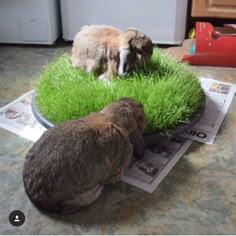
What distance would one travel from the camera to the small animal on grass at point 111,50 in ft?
3.61

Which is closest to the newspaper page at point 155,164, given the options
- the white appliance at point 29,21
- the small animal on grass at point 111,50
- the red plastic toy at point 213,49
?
the small animal on grass at point 111,50

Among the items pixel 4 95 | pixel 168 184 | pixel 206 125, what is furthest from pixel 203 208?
pixel 4 95

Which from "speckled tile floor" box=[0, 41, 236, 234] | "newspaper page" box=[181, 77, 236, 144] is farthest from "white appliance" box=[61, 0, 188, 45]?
"speckled tile floor" box=[0, 41, 236, 234]

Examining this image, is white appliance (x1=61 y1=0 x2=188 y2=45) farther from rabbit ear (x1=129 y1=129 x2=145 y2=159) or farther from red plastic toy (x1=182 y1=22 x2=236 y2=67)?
rabbit ear (x1=129 y1=129 x2=145 y2=159)

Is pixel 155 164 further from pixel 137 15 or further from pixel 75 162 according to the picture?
pixel 137 15

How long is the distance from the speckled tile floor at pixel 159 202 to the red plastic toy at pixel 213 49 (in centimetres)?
52

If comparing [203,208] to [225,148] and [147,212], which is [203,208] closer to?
[147,212]

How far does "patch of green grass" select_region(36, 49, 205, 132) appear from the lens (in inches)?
39.6

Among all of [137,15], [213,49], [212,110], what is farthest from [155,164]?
[137,15]

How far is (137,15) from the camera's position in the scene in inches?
65.2

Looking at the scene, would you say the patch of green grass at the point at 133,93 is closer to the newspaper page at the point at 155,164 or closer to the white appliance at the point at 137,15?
the newspaper page at the point at 155,164

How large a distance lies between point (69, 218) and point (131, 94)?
38 centimetres

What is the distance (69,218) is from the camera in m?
0.81

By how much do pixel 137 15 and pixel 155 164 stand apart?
35.1 inches
